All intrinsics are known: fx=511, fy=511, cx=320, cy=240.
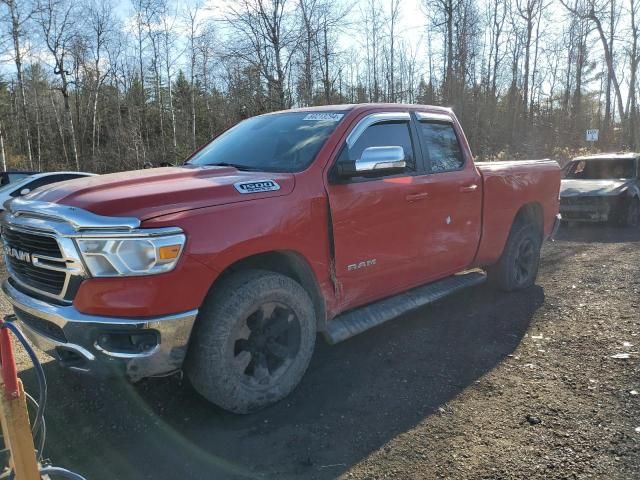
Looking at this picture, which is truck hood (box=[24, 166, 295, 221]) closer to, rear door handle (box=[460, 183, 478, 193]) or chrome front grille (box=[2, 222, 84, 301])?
chrome front grille (box=[2, 222, 84, 301])

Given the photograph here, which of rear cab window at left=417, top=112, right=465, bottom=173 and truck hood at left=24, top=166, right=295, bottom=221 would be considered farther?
rear cab window at left=417, top=112, right=465, bottom=173

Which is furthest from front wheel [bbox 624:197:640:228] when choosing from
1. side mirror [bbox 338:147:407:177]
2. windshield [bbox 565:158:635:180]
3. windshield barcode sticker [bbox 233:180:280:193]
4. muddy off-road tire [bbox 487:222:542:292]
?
windshield barcode sticker [bbox 233:180:280:193]

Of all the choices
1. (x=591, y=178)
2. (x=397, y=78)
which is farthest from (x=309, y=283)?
(x=397, y=78)

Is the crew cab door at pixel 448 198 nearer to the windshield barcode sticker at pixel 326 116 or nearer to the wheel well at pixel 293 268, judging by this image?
the windshield barcode sticker at pixel 326 116

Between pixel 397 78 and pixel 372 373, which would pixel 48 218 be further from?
pixel 397 78

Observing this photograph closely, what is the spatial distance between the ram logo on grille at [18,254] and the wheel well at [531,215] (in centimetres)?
485

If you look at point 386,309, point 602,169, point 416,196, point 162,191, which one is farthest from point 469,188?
point 602,169

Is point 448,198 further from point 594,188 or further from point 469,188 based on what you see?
point 594,188

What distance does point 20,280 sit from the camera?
3213 mm

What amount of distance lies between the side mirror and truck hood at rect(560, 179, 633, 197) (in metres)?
7.98

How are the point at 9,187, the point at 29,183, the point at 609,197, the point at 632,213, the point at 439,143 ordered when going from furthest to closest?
the point at 632,213 → the point at 609,197 → the point at 29,183 → the point at 9,187 → the point at 439,143

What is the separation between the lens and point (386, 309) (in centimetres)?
411

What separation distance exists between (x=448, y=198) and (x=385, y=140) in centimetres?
83

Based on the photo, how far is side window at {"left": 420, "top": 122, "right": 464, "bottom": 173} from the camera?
184 inches
